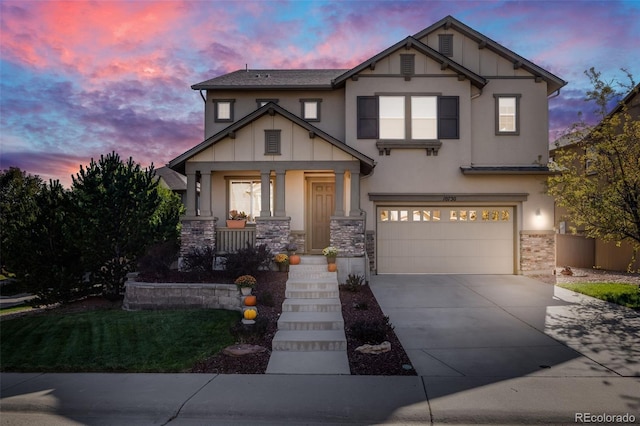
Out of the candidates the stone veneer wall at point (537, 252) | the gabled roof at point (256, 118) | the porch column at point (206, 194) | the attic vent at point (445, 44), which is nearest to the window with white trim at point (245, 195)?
the porch column at point (206, 194)

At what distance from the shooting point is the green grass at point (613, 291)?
1026cm

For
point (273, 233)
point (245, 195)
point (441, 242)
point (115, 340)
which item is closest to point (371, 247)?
point (441, 242)

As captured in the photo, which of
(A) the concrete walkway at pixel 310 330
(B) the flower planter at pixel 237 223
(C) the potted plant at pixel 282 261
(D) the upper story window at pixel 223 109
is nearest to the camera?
(A) the concrete walkway at pixel 310 330

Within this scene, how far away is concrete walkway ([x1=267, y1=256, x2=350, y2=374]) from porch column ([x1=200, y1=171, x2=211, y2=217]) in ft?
12.5

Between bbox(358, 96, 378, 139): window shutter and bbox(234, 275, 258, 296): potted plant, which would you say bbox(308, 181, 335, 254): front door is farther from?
bbox(234, 275, 258, 296): potted plant

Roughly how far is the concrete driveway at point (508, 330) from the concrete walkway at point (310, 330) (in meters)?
1.28

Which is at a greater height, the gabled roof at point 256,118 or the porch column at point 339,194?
the gabled roof at point 256,118

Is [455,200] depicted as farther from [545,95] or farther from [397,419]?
[397,419]

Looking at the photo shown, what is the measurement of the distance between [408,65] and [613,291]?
400 inches

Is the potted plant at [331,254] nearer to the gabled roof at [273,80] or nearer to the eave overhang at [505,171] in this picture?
the eave overhang at [505,171]

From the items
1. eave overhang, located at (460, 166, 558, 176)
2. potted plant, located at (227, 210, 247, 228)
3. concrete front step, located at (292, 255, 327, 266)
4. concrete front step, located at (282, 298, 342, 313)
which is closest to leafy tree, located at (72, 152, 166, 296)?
potted plant, located at (227, 210, 247, 228)

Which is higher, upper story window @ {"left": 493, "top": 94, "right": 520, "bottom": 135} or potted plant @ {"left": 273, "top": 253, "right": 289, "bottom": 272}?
upper story window @ {"left": 493, "top": 94, "right": 520, "bottom": 135}

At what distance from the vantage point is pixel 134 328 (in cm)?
814

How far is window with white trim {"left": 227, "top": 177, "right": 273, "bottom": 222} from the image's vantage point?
48.7 ft
